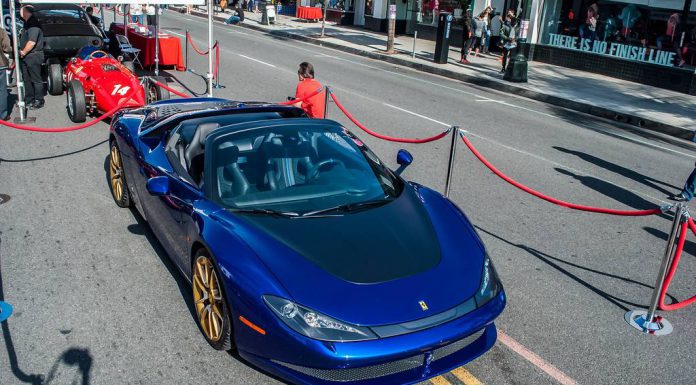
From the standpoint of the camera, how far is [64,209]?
720 centimetres

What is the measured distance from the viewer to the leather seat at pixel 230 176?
4855mm

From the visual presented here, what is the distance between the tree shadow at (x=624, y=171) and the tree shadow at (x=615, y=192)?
2.28 ft

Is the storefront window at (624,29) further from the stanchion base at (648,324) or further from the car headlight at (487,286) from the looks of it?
the car headlight at (487,286)

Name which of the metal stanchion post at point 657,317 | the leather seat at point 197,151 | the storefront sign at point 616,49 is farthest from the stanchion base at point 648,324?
the storefront sign at point 616,49

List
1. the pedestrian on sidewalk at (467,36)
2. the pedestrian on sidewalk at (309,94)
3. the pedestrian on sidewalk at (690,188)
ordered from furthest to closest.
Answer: the pedestrian on sidewalk at (467,36) → the pedestrian on sidewalk at (309,94) → the pedestrian on sidewalk at (690,188)

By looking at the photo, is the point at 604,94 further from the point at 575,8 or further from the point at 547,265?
the point at 547,265

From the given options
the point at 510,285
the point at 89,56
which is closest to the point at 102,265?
the point at 510,285

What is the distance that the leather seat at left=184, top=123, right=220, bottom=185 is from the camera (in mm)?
5125

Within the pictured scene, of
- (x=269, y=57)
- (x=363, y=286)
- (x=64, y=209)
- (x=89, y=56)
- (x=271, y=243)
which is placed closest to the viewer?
(x=363, y=286)

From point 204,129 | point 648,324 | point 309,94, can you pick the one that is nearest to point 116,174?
point 204,129

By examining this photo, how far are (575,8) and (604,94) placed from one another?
590 centimetres

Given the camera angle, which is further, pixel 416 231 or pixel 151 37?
pixel 151 37

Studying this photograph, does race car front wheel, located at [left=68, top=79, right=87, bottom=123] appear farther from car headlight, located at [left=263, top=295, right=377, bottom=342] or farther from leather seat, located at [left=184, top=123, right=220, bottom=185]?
car headlight, located at [left=263, top=295, right=377, bottom=342]

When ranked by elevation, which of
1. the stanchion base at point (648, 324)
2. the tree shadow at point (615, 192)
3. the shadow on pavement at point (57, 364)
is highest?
the tree shadow at point (615, 192)
